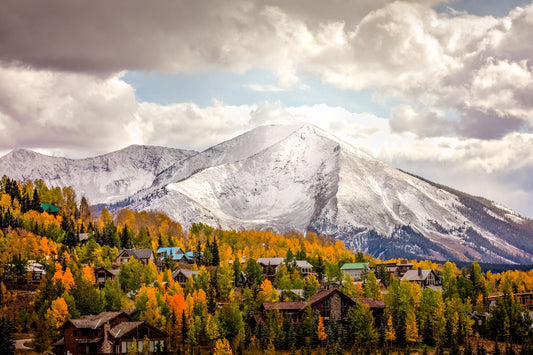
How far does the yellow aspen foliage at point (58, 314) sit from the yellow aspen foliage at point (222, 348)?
31.6 metres

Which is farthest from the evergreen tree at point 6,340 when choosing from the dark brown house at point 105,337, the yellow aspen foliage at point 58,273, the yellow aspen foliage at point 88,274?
the yellow aspen foliage at point 88,274

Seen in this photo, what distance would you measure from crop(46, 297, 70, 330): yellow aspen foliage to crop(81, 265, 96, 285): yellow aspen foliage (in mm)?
23500

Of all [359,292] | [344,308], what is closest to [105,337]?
[344,308]

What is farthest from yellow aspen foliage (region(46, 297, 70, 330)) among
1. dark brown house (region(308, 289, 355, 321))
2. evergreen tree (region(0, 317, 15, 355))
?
dark brown house (region(308, 289, 355, 321))

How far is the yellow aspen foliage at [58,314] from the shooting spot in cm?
13602

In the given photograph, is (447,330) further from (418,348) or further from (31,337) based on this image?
(31,337)

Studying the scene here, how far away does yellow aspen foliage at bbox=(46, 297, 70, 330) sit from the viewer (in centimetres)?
13602

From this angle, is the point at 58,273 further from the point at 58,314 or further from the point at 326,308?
the point at 326,308

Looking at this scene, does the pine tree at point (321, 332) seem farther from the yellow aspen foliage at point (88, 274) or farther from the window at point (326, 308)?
the yellow aspen foliage at point (88, 274)

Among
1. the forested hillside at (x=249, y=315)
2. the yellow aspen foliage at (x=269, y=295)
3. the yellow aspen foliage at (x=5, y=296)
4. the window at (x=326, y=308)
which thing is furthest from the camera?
the yellow aspen foliage at (x=269, y=295)

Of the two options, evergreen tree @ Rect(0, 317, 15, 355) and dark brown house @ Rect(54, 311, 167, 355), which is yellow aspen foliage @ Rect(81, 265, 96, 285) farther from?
evergreen tree @ Rect(0, 317, 15, 355)

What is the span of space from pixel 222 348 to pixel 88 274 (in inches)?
2246

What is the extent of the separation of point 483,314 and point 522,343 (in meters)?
20.9

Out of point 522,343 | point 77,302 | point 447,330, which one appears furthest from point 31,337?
point 522,343
